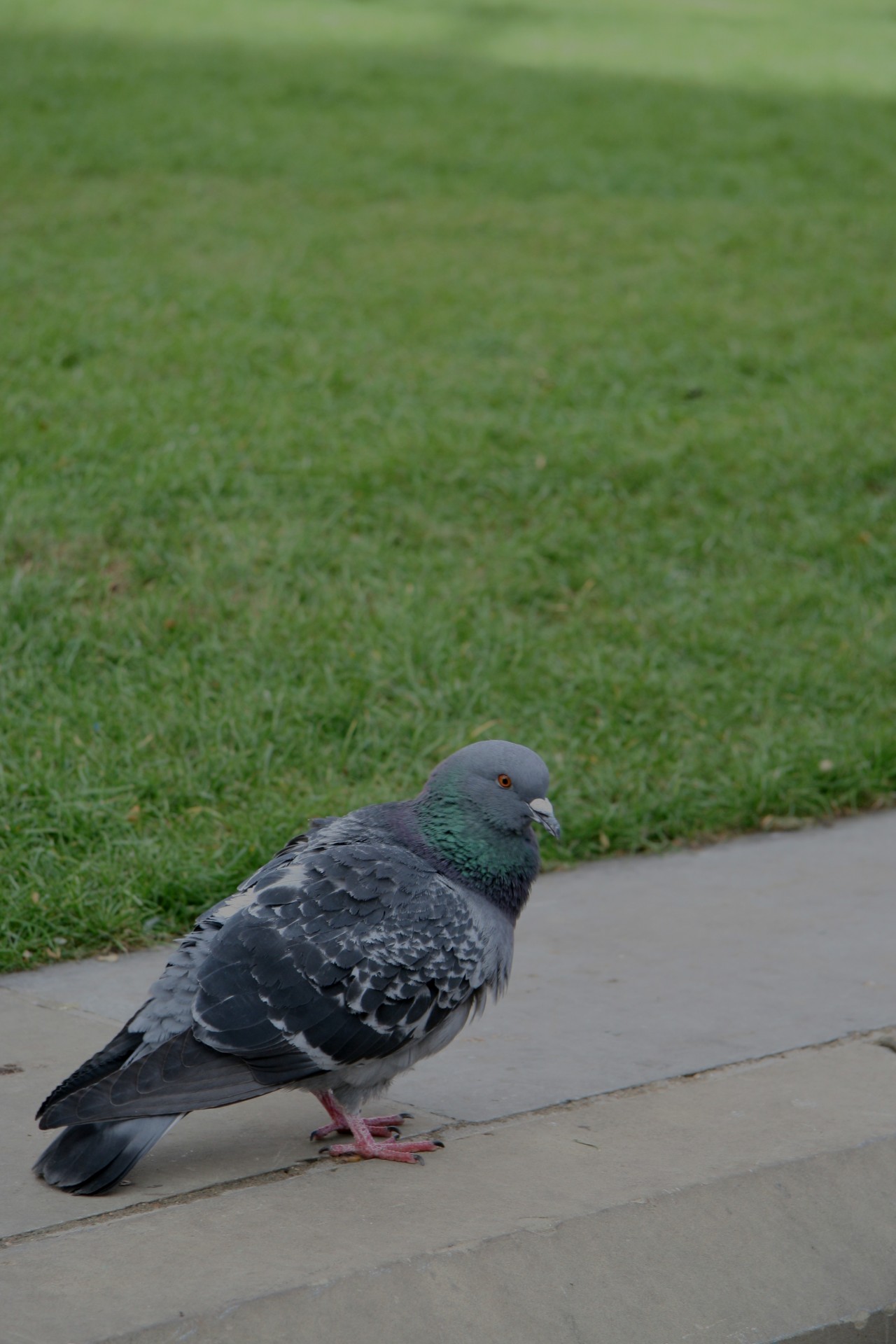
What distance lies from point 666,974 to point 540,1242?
1.43 metres

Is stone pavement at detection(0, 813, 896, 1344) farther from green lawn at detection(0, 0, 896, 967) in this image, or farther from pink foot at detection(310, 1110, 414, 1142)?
green lawn at detection(0, 0, 896, 967)

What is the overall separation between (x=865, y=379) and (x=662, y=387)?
3.68 feet

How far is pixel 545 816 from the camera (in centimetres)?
297

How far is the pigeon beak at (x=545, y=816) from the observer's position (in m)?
2.97

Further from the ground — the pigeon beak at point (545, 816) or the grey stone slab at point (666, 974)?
the pigeon beak at point (545, 816)

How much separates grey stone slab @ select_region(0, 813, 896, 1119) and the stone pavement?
1 centimetres

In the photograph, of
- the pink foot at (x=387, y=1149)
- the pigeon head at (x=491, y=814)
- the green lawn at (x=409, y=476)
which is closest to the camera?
the pink foot at (x=387, y=1149)

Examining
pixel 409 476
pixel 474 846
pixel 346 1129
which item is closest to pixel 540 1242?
pixel 346 1129

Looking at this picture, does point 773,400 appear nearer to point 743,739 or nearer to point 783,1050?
point 743,739

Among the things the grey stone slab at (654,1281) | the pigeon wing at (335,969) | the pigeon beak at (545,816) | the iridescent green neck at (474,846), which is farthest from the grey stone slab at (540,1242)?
the pigeon beak at (545,816)

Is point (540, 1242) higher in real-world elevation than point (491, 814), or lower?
lower

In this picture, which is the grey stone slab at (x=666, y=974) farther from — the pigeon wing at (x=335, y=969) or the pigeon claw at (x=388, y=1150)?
the pigeon wing at (x=335, y=969)

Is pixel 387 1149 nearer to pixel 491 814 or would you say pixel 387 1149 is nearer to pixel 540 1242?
pixel 540 1242

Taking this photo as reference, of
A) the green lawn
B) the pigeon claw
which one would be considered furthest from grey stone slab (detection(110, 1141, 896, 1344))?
the green lawn
